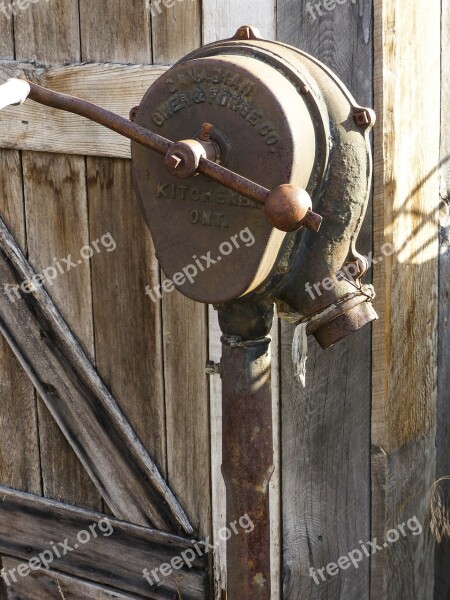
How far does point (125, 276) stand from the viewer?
2.17m

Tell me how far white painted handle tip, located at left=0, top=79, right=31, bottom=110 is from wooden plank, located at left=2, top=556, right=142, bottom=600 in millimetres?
1502

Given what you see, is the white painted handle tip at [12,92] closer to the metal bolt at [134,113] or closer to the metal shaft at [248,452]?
the metal bolt at [134,113]

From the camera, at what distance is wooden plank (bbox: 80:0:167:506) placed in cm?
203

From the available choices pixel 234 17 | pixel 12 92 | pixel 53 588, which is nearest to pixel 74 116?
pixel 234 17

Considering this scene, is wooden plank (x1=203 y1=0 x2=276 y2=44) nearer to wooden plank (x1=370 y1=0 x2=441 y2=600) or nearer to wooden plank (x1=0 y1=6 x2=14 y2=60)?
wooden plank (x1=370 y1=0 x2=441 y2=600)

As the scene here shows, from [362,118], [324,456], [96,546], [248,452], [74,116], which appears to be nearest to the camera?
[362,118]

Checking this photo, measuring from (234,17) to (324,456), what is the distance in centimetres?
103

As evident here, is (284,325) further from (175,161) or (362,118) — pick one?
(175,161)

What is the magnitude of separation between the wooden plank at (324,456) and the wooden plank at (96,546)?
0.30 m

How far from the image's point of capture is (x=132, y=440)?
7.34 feet

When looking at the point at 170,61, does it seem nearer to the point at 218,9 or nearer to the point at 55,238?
the point at 218,9

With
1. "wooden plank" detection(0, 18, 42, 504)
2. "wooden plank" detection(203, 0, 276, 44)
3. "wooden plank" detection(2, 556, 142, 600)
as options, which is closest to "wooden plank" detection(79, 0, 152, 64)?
"wooden plank" detection(203, 0, 276, 44)

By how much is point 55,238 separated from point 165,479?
71 centimetres

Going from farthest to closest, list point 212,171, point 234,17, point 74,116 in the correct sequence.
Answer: point 74,116
point 234,17
point 212,171
